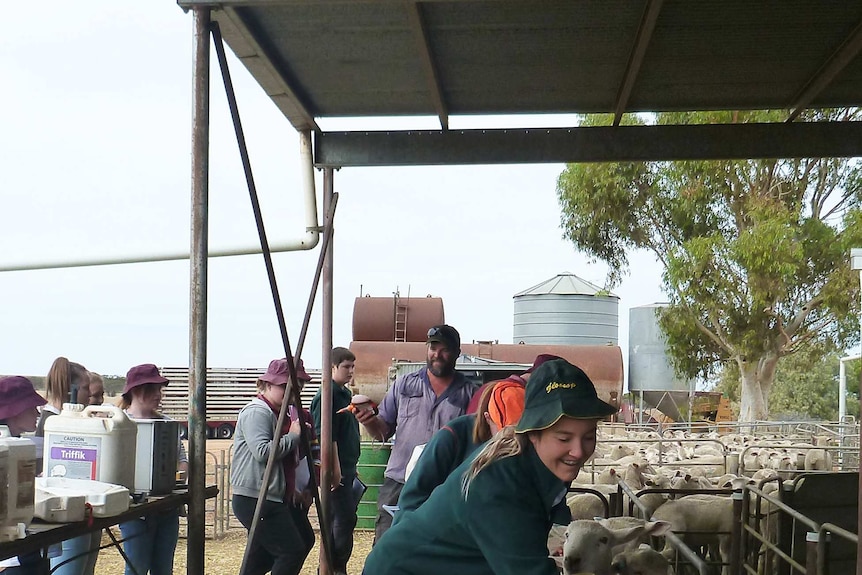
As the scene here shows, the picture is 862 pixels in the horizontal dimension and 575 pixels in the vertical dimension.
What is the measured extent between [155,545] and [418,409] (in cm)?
198

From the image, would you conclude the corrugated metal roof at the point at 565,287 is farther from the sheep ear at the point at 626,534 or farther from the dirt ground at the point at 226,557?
the sheep ear at the point at 626,534

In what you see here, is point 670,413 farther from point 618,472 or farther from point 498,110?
point 498,110

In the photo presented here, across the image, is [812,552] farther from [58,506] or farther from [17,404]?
[17,404]

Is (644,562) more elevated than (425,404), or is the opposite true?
(425,404)

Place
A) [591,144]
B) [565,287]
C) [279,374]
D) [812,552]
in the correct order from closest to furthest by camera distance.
A: [812,552], [279,374], [591,144], [565,287]

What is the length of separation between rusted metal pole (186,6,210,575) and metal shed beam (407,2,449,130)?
1.02 m

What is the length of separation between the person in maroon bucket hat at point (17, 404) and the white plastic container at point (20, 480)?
1537 millimetres

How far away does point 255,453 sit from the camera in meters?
5.94

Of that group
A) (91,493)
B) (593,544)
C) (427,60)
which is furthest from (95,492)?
(427,60)

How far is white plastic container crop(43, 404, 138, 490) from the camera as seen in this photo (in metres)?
4.00

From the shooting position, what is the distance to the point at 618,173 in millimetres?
26375

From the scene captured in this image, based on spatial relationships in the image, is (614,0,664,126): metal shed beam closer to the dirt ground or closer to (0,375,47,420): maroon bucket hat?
(0,375,47,420): maroon bucket hat

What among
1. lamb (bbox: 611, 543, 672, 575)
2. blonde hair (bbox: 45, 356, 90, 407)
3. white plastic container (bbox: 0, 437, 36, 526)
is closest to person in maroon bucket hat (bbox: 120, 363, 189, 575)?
blonde hair (bbox: 45, 356, 90, 407)

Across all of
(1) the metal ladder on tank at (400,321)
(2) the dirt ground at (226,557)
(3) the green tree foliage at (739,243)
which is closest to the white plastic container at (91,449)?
(2) the dirt ground at (226,557)
